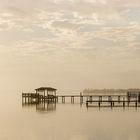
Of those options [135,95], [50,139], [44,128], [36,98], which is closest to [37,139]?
[50,139]

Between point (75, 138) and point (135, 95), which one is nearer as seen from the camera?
point (75, 138)

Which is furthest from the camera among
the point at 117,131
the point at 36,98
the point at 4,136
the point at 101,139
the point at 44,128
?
the point at 36,98

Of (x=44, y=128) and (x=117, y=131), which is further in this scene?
(x=44, y=128)

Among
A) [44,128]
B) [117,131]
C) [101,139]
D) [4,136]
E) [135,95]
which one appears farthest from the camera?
[135,95]

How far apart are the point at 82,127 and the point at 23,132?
13.2ft

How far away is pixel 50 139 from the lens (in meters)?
20.4

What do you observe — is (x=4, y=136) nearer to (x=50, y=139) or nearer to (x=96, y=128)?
(x=50, y=139)

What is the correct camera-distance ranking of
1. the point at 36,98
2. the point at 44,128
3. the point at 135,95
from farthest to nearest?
the point at 36,98
the point at 135,95
the point at 44,128

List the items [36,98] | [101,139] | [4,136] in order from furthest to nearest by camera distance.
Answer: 1. [36,98]
2. [4,136]
3. [101,139]

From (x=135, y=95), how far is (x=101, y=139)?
3506cm

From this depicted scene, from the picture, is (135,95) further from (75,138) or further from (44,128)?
(75,138)

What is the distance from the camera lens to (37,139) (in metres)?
20.7

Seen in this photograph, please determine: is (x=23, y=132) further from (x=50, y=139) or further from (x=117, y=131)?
(x=117, y=131)

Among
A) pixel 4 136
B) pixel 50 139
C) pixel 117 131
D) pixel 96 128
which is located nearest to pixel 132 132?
pixel 117 131
